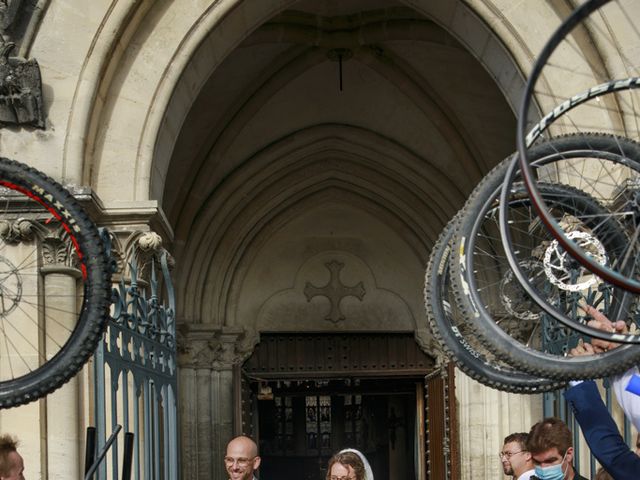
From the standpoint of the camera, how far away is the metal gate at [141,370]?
615cm

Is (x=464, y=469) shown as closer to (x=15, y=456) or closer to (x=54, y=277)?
(x=54, y=277)

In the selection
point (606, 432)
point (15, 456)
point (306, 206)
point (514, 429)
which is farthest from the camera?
point (306, 206)

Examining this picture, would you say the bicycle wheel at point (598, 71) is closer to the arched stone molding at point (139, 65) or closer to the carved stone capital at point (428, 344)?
the arched stone molding at point (139, 65)

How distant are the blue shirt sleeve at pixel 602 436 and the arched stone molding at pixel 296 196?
31.1 ft

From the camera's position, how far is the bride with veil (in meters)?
5.43

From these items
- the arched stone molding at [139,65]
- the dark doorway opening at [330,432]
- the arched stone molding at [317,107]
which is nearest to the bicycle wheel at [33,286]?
the arched stone molding at [139,65]

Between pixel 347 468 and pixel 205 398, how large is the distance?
26.9 feet

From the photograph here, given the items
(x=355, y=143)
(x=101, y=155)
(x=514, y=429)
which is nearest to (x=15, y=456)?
(x=101, y=155)

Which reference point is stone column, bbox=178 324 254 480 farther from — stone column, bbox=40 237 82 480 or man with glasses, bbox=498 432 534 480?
man with glasses, bbox=498 432 534 480

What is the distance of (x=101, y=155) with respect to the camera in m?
8.41

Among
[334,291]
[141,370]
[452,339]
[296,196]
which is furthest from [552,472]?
[334,291]

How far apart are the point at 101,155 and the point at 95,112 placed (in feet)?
0.96

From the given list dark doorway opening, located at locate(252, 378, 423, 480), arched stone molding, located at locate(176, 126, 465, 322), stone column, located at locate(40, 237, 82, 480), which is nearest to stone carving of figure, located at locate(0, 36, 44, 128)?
stone column, located at locate(40, 237, 82, 480)

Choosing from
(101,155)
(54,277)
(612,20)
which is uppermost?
(612,20)
